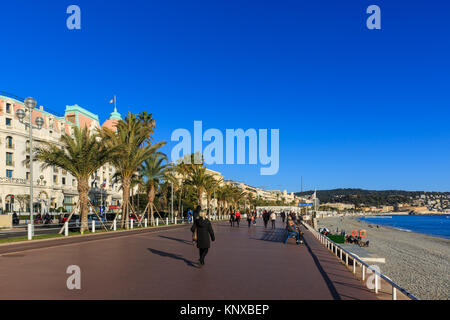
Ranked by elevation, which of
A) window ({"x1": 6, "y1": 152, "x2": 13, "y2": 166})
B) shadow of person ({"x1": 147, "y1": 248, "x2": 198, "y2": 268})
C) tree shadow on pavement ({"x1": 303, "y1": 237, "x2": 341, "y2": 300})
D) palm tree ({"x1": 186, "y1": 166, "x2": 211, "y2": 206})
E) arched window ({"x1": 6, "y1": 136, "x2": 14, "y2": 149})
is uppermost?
arched window ({"x1": 6, "y1": 136, "x2": 14, "y2": 149})

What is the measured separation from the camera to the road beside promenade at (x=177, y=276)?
6.80 meters

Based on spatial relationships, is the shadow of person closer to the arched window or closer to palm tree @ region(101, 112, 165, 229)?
palm tree @ region(101, 112, 165, 229)

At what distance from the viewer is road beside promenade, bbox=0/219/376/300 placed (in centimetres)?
680

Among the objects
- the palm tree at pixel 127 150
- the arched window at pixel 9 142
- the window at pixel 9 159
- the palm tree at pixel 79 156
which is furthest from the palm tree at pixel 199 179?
the arched window at pixel 9 142

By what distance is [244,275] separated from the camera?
880 centimetres

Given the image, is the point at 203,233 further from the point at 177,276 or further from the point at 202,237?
the point at 177,276

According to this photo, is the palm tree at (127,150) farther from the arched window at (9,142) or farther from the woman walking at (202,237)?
the arched window at (9,142)


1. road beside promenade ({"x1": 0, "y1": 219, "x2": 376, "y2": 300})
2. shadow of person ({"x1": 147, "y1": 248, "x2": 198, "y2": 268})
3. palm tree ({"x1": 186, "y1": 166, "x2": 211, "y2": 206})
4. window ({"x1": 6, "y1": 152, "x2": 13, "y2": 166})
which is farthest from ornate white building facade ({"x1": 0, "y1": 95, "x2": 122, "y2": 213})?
road beside promenade ({"x1": 0, "y1": 219, "x2": 376, "y2": 300})

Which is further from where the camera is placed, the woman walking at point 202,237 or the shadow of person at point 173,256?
the shadow of person at point 173,256

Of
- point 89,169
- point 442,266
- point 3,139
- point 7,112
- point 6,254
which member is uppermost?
point 7,112
